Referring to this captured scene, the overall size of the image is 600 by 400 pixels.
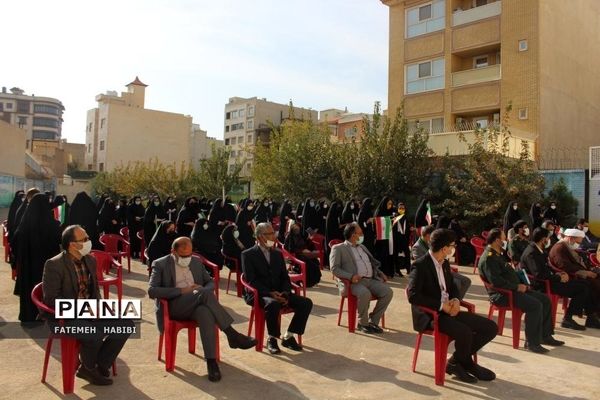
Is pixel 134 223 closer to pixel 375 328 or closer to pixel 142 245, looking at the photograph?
pixel 142 245

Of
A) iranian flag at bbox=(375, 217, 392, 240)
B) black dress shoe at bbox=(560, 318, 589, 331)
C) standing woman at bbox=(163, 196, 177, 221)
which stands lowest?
black dress shoe at bbox=(560, 318, 589, 331)

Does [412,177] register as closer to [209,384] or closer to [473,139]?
[473,139]

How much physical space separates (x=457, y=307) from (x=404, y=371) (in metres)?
0.84

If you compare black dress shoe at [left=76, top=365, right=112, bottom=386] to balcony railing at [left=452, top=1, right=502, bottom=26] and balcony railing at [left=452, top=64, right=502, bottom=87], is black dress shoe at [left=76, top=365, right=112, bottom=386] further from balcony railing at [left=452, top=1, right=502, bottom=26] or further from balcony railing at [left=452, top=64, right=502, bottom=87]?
balcony railing at [left=452, top=1, right=502, bottom=26]

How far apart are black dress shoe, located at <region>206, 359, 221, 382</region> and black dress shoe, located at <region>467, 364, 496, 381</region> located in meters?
2.40

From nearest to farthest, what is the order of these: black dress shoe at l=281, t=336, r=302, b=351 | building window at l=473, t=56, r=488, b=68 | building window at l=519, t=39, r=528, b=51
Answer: black dress shoe at l=281, t=336, r=302, b=351
building window at l=519, t=39, r=528, b=51
building window at l=473, t=56, r=488, b=68

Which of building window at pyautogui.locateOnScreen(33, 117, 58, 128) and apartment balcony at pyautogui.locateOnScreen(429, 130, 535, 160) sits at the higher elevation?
building window at pyautogui.locateOnScreen(33, 117, 58, 128)

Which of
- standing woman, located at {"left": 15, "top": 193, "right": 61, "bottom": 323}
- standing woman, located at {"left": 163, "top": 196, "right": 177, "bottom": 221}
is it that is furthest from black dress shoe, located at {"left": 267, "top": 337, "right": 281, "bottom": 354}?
standing woman, located at {"left": 163, "top": 196, "right": 177, "bottom": 221}

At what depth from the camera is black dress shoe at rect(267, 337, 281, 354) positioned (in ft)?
19.9

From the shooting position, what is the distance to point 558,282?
25.2 ft

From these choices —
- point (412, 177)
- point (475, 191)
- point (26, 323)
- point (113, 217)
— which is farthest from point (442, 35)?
point (26, 323)

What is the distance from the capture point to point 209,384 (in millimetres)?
5051

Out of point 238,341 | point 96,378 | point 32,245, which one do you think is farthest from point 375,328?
point 32,245

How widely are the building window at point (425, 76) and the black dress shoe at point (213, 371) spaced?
22.5 m
